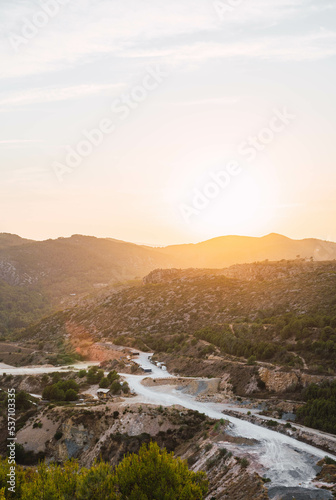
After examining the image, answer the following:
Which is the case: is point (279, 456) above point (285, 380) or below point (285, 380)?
below

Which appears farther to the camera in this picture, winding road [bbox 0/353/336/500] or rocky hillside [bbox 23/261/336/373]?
rocky hillside [bbox 23/261/336/373]

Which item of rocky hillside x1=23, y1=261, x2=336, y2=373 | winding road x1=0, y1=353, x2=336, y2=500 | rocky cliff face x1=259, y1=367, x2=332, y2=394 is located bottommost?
winding road x1=0, y1=353, x2=336, y2=500

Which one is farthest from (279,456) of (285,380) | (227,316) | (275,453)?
(227,316)

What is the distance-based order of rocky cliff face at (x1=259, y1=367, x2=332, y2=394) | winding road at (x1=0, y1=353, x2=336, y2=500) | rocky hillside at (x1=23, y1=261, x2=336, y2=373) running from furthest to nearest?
rocky hillside at (x1=23, y1=261, x2=336, y2=373), rocky cliff face at (x1=259, y1=367, x2=332, y2=394), winding road at (x1=0, y1=353, x2=336, y2=500)

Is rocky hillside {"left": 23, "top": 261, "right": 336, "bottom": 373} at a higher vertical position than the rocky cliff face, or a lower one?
higher

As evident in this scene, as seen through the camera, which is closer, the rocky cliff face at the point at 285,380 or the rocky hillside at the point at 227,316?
the rocky cliff face at the point at 285,380

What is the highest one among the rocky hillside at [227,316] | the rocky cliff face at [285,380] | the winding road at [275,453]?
the rocky hillside at [227,316]

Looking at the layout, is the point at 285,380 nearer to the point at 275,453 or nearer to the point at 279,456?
the point at 275,453

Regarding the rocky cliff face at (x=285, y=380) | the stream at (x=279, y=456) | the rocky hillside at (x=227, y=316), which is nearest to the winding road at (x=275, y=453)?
the stream at (x=279, y=456)

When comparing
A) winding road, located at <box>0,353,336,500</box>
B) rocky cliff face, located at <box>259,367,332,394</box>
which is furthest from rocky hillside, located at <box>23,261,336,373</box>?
winding road, located at <box>0,353,336,500</box>

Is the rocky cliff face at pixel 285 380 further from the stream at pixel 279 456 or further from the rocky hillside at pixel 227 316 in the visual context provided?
the stream at pixel 279 456

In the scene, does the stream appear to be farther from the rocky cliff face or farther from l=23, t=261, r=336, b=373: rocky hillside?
l=23, t=261, r=336, b=373: rocky hillside

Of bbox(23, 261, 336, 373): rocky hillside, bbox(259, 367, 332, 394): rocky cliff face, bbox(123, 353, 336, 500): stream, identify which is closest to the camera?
bbox(123, 353, 336, 500): stream

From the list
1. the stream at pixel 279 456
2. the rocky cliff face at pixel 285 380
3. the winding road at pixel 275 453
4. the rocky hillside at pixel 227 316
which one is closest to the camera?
the stream at pixel 279 456
